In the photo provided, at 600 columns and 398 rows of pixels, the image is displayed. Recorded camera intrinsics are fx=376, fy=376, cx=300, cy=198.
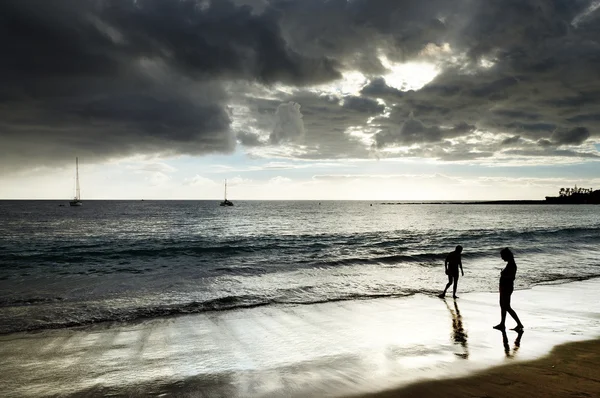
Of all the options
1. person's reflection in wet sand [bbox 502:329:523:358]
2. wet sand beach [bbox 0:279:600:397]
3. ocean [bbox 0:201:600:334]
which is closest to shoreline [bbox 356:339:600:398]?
wet sand beach [bbox 0:279:600:397]

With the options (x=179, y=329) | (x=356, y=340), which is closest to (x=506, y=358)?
(x=356, y=340)

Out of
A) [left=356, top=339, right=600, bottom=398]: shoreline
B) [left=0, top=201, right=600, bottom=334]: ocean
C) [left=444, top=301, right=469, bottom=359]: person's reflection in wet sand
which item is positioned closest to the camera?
[left=356, top=339, right=600, bottom=398]: shoreline

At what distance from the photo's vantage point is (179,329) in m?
11.9

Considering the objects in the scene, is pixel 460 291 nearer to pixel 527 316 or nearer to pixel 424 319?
pixel 527 316

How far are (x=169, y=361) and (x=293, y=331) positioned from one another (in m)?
3.85

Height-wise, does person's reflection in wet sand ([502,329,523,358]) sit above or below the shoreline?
below

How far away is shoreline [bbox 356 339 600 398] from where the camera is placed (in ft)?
22.6

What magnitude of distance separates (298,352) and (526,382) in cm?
497

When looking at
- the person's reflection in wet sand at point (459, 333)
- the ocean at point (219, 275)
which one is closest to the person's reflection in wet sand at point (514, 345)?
the person's reflection in wet sand at point (459, 333)

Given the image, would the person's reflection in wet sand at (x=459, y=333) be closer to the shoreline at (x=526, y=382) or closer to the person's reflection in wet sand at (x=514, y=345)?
the person's reflection in wet sand at (x=514, y=345)

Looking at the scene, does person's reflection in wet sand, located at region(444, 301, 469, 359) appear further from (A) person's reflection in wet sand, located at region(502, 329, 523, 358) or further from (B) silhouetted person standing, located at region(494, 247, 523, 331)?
(B) silhouetted person standing, located at region(494, 247, 523, 331)

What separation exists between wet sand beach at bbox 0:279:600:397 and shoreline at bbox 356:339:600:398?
5 cm

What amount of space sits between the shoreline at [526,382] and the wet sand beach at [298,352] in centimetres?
5

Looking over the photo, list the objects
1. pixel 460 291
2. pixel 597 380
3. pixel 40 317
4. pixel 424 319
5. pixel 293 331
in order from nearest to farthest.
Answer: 1. pixel 597 380
2. pixel 293 331
3. pixel 424 319
4. pixel 40 317
5. pixel 460 291
